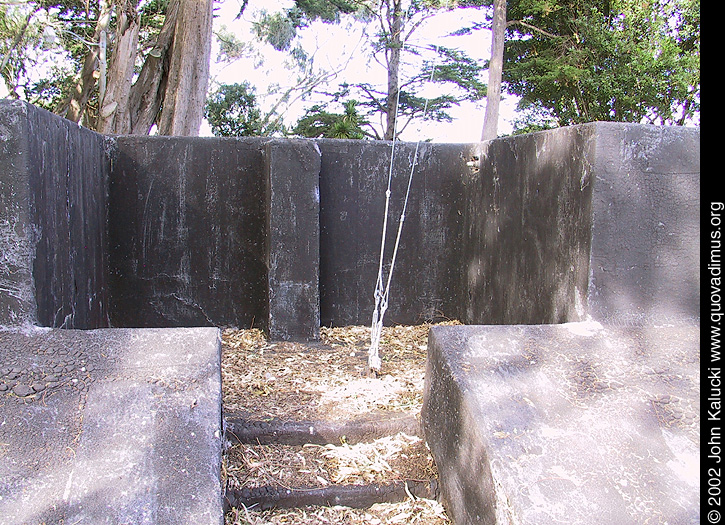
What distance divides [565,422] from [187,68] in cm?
769

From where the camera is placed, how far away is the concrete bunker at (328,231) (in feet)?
8.26

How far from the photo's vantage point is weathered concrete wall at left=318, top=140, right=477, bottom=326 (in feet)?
14.0

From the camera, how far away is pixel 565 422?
1915 millimetres

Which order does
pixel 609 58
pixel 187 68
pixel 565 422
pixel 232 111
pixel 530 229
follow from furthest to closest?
1. pixel 232 111
2. pixel 609 58
3. pixel 187 68
4. pixel 530 229
5. pixel 565 422

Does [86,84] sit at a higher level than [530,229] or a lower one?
higher

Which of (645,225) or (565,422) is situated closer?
(565,422)

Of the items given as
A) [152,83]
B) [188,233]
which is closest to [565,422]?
[188,233]

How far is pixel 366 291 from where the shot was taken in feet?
14.3

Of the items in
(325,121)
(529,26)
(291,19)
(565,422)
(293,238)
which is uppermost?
(291,19)

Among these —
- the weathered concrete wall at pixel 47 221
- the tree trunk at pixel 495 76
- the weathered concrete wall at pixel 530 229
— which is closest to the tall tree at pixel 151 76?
the weathered concrete wall at pixel 47 221

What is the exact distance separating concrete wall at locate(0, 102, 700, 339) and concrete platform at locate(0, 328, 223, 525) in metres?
0.42

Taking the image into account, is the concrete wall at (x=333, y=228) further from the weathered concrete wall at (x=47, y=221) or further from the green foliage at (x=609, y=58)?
the green foliage at (x=609, y=58)

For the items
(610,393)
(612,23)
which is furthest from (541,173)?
(612,23)

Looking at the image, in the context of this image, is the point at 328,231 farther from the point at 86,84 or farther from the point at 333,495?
the point at 86,84
